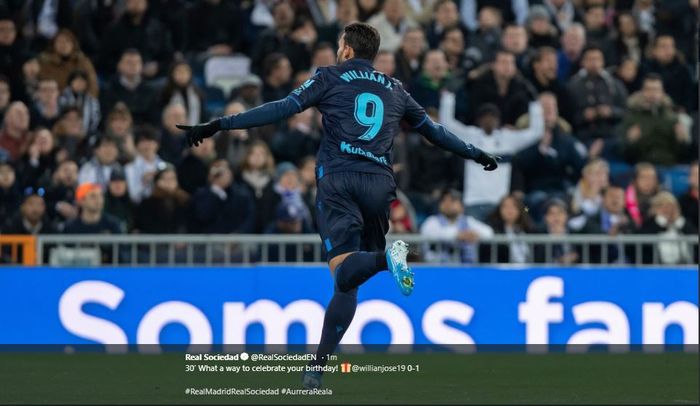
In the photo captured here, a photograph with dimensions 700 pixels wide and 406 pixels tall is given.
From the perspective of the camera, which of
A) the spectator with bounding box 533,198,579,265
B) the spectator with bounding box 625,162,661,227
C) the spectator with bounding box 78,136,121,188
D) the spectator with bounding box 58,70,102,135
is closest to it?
the spectator with bounding box 533,198,579,265

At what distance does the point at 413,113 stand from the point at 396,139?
627 centimetres

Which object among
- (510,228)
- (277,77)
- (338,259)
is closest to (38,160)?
(277,77)

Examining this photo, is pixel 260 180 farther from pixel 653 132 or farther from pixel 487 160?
pixel 487 160

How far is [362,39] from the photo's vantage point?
9.32m

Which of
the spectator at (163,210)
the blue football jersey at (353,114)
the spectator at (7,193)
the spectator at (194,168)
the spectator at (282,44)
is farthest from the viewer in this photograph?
the spectator at (282,44)

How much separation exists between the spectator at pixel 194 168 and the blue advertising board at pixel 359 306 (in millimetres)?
1918

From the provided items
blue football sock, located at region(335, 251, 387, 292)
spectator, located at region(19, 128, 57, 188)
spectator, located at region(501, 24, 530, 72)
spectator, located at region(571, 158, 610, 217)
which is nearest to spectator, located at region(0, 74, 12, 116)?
spectator, located at region(19, 128, 57, 188)

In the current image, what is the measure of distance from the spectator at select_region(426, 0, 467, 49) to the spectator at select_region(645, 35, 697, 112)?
7.61 ft

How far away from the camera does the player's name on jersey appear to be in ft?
30.3

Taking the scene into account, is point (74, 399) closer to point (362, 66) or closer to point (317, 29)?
point (362, 66)

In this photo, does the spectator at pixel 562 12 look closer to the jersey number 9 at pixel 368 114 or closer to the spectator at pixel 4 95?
the spectator at pixel 4 95

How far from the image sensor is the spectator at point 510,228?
1410cm

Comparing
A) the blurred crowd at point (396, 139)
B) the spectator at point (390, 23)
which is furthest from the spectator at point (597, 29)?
the spectator at point (390, 23)

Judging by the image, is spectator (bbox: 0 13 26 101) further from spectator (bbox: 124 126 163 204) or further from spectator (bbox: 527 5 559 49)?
spectator (bbox: 527 5 559 49)
